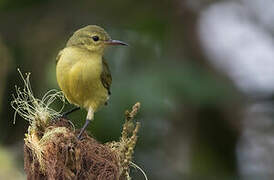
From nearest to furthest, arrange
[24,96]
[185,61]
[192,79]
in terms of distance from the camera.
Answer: [24,96] < [192,79] < [185,61]

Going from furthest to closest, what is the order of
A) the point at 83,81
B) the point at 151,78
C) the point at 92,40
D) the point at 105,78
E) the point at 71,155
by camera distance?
the point at 151,78
the point at 92,40
the point at 105,78
the point at 83,81
the point at 71,155

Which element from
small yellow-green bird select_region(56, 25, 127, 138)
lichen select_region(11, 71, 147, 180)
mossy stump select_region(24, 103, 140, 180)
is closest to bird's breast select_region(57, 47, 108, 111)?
small yellow-green bird select_region(56, 25, 127, 138)

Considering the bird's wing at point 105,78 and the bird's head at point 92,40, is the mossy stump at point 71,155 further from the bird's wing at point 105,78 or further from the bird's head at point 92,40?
the bird's head at point 92,40

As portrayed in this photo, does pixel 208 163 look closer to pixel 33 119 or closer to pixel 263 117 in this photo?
pixel 263 117

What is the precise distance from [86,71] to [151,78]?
3256 mm

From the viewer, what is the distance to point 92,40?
691 cm

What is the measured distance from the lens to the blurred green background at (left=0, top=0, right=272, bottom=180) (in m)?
9.60

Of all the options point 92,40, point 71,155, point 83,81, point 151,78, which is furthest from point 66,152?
point 151,78

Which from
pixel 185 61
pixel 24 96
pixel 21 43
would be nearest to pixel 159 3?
pixel 185 61

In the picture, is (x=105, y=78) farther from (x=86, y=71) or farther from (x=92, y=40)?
(x=92, y=40)

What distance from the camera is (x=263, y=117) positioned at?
37.2ft

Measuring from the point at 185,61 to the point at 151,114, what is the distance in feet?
4.34

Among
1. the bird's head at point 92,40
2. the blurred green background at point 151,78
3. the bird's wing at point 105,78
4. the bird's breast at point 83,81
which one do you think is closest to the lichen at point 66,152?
the bird's breast at point 83,81

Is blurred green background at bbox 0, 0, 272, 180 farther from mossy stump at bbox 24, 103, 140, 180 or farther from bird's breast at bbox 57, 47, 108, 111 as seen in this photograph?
mossy stump at bbox 24, 103, 140, 180
